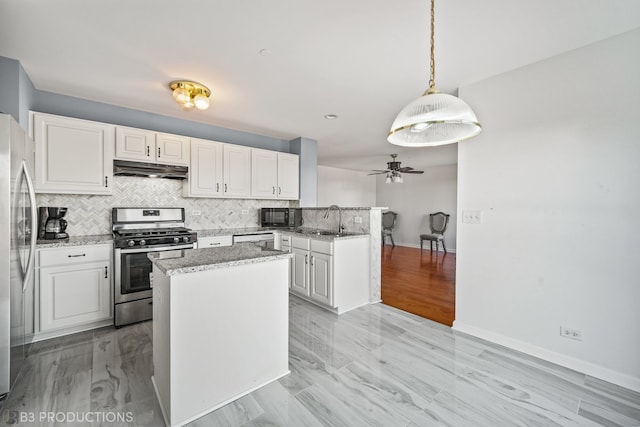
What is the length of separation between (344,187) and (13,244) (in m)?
7.66

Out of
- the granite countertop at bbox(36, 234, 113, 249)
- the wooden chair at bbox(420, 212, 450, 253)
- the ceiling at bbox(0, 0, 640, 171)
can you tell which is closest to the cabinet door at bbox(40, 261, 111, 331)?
the granite countertop at bbox(36, 234, 113, 249)

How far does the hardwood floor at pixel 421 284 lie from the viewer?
331cm

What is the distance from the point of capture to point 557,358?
216 centimetres

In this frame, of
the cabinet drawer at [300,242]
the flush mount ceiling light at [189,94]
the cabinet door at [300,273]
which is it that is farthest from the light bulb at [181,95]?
the cabinet door at [300,273]

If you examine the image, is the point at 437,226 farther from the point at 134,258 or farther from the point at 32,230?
the point at 32,230

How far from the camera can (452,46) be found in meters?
2.06

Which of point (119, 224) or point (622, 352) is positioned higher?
point (119, 224)

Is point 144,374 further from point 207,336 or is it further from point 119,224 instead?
point 119,224

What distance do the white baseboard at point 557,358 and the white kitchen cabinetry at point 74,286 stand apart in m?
3.61

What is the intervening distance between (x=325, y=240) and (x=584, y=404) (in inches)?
94.4

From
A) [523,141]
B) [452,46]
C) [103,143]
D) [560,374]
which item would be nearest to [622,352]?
[560,374]

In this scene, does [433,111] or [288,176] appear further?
[288,176]

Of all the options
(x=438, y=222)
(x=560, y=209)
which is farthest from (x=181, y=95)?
(x=438, y=222)

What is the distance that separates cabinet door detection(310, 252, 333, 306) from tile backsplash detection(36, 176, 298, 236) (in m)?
1.65
